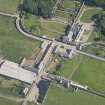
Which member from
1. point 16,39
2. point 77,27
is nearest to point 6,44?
point 16,39

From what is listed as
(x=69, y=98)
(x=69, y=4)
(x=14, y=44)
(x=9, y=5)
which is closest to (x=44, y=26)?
(x=14, y=44)

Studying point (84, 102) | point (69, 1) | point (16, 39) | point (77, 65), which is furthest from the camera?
point (69, 1)

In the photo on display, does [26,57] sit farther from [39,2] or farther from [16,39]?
[39,2]

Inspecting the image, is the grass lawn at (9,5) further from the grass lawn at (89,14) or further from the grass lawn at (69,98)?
the grass lawn at (69,98)

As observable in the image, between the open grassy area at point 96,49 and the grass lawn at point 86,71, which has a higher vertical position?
the open grassy area at point 96,49

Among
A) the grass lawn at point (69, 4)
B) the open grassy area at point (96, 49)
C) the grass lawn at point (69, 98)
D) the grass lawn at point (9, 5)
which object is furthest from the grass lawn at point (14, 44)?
the grass lawn at point (69, 4)

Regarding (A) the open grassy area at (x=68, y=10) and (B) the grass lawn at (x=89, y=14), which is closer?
(B) the grass lawn at (x=89, y=14)

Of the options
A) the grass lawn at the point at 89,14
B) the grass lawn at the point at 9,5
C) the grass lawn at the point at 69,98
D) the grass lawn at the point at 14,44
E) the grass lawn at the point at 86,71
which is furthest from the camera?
the grass lawn at the point at 9,5
